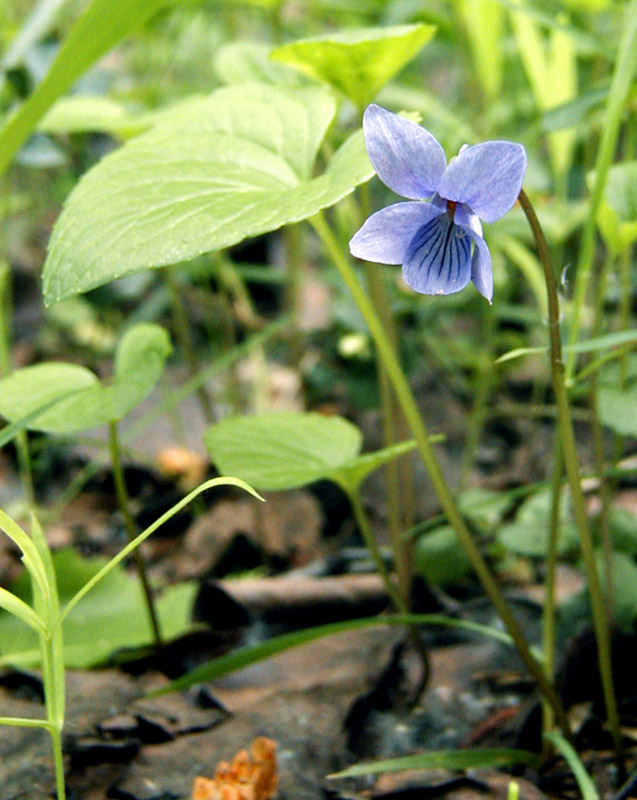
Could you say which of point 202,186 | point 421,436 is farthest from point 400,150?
point 421,436

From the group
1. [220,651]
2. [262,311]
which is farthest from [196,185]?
[262,311]

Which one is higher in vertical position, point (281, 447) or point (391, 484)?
point (281, 447)

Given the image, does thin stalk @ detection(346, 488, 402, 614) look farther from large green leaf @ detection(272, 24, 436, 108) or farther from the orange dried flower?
large green leaf @ detection(272, 24, 436, 108)

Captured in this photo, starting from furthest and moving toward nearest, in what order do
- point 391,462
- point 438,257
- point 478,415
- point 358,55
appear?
1. point 478,415
2. point 391,462
3. point 358,55
4. point 438,257

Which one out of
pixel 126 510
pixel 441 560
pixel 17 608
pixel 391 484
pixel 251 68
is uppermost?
pixel 251 68

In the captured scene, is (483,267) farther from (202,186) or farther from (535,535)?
(535,535)

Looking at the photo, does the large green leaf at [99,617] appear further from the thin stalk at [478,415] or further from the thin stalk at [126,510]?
the thin stalk at [478,415]

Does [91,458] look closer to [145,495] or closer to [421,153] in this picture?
[145,495]
